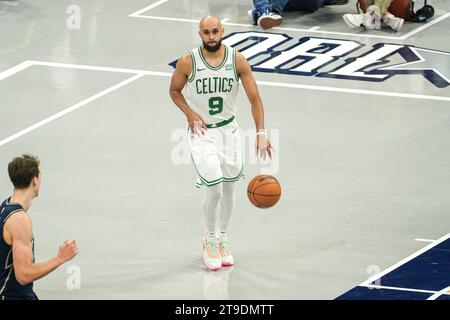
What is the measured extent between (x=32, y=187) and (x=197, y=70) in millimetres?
2697

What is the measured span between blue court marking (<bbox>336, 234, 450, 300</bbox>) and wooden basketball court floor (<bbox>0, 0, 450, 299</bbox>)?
0.02 meters

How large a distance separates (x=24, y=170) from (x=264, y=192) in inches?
117

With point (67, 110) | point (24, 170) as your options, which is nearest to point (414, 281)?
point (24, 170)

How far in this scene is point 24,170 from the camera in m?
10.5

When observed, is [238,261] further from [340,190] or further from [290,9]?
[290,9]

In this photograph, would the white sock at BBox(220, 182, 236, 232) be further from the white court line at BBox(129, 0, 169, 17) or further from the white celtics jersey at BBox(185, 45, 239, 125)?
the white court line at BBox(129, 0, 169, 17)

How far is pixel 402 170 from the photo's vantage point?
15.2 m

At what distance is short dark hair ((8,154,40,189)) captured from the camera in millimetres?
10500

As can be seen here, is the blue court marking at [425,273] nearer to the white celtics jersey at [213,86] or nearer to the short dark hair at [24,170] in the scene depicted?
the white celtics jersey at [213,86]

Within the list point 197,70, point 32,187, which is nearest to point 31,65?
point 197,70

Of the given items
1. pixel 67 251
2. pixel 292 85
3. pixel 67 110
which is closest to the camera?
pixel 67 251

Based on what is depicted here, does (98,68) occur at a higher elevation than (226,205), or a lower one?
higher

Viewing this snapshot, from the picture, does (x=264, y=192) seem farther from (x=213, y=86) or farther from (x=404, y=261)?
(x=404, y=261)

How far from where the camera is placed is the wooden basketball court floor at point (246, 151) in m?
12.8
